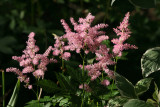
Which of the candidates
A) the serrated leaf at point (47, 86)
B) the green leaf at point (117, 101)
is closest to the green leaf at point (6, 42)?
the serrated leaf at point (47, 86)

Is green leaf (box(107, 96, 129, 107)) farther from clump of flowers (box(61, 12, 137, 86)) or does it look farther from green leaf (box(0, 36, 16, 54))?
green leaf (box(0, 36, 16, 54))

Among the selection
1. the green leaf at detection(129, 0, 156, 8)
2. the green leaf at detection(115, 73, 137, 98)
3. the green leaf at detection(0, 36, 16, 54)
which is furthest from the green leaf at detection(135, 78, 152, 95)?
the green leaf at detection(0, 36, 16, 54)

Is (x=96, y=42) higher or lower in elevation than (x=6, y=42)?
lower

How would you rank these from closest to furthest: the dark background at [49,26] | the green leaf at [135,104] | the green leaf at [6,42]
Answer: the green leaf at [135,104] → the dark background at [49,26] → the green leaf at [6,42]

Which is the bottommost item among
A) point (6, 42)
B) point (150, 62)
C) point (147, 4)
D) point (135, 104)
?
point (135, 104)

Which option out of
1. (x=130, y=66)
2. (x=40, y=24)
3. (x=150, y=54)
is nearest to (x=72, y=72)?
(x=150, y=54)

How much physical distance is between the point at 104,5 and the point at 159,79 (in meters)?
0.55

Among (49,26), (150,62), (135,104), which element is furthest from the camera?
(49,26)

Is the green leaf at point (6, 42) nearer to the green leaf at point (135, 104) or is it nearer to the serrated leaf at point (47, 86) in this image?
the serrated leaf at point (47, 86)

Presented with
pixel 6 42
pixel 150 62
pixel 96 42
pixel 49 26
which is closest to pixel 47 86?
pixel 96 42

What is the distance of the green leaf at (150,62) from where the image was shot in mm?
724

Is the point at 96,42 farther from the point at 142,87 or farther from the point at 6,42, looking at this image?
the point at 6,42

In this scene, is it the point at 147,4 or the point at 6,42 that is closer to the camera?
the point at 147,4

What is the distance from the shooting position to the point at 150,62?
75 centimetres
